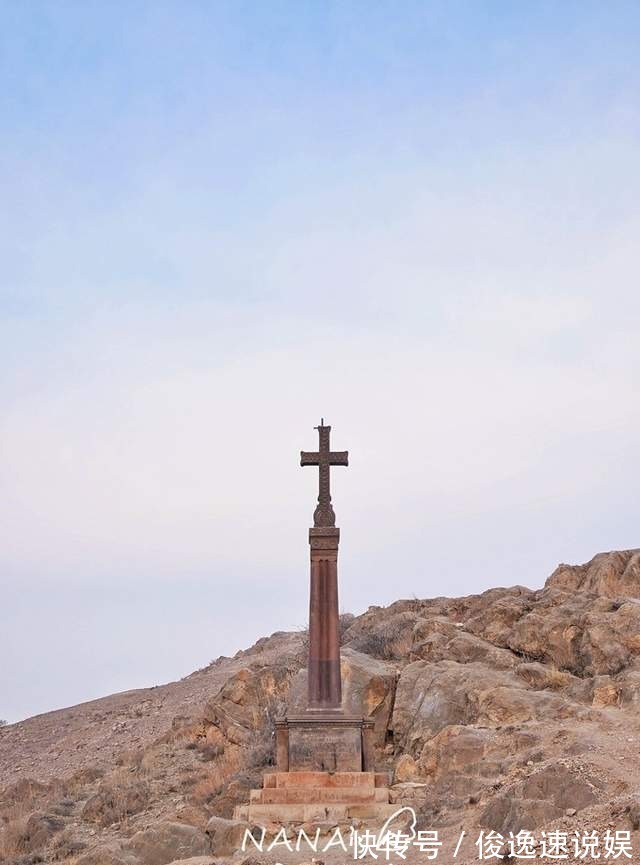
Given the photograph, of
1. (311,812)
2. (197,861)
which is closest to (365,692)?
(311,812)

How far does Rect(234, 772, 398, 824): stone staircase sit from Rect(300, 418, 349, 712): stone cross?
1377mm

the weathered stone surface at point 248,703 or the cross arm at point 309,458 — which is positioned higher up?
the cross arm at point 309,458

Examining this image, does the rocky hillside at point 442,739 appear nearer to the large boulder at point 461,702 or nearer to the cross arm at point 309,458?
the large boulder at point 461,702

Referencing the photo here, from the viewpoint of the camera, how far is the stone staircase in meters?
13.4

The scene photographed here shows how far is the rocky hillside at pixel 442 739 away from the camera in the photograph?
11.5 meters

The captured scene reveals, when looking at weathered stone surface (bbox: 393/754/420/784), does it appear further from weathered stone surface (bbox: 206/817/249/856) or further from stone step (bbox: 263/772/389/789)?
weathered stone surface (bbox: 206/817/249/856)

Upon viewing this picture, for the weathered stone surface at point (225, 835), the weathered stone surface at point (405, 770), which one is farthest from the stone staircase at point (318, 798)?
the weathered stone surface at point (405, 770)

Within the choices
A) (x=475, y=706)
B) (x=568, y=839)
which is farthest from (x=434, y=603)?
(x=568, y=839)

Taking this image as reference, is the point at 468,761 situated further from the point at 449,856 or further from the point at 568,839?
the point at 568,839

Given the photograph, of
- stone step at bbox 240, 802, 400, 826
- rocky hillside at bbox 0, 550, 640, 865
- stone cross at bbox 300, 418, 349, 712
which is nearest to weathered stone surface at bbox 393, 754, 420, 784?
rocky hillside at bbox 0, 550, 640, 865

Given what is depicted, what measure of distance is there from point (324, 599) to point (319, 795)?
3.40 meters

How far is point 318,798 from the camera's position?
14188 mm

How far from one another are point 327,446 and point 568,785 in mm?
8372

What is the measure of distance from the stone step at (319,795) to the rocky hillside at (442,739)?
477 mm
